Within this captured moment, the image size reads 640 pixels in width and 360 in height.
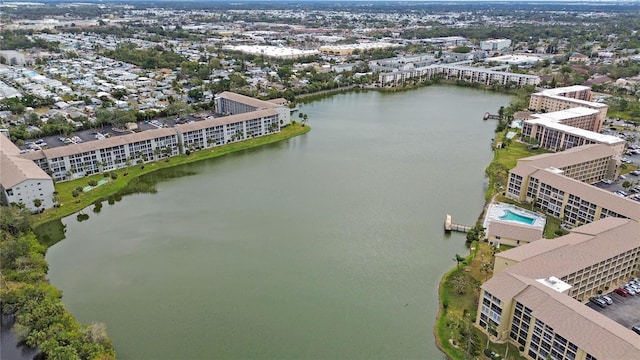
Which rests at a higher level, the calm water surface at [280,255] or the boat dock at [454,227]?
the boat dock at [454,227]

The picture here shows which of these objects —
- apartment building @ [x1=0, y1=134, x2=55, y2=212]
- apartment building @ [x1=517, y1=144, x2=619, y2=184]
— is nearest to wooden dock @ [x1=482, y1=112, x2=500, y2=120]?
apartment building @ [x1=517, y1=144, x2=619, y2=184]

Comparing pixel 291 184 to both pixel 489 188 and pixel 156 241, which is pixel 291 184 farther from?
pixel 489 188

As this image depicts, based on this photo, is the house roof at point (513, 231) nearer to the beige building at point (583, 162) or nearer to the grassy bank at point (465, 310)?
the grassy bank at point (465, 310)

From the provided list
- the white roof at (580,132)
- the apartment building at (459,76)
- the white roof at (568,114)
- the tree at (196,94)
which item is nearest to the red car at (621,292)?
the white roof at (580,132)

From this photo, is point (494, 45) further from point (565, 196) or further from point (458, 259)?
point (458, 259)

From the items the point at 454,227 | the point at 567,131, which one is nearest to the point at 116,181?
the point at 454,227

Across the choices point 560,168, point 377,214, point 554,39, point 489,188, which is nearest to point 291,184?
point 377,214

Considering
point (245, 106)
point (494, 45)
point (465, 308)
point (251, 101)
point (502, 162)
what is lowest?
point (465, 308)
